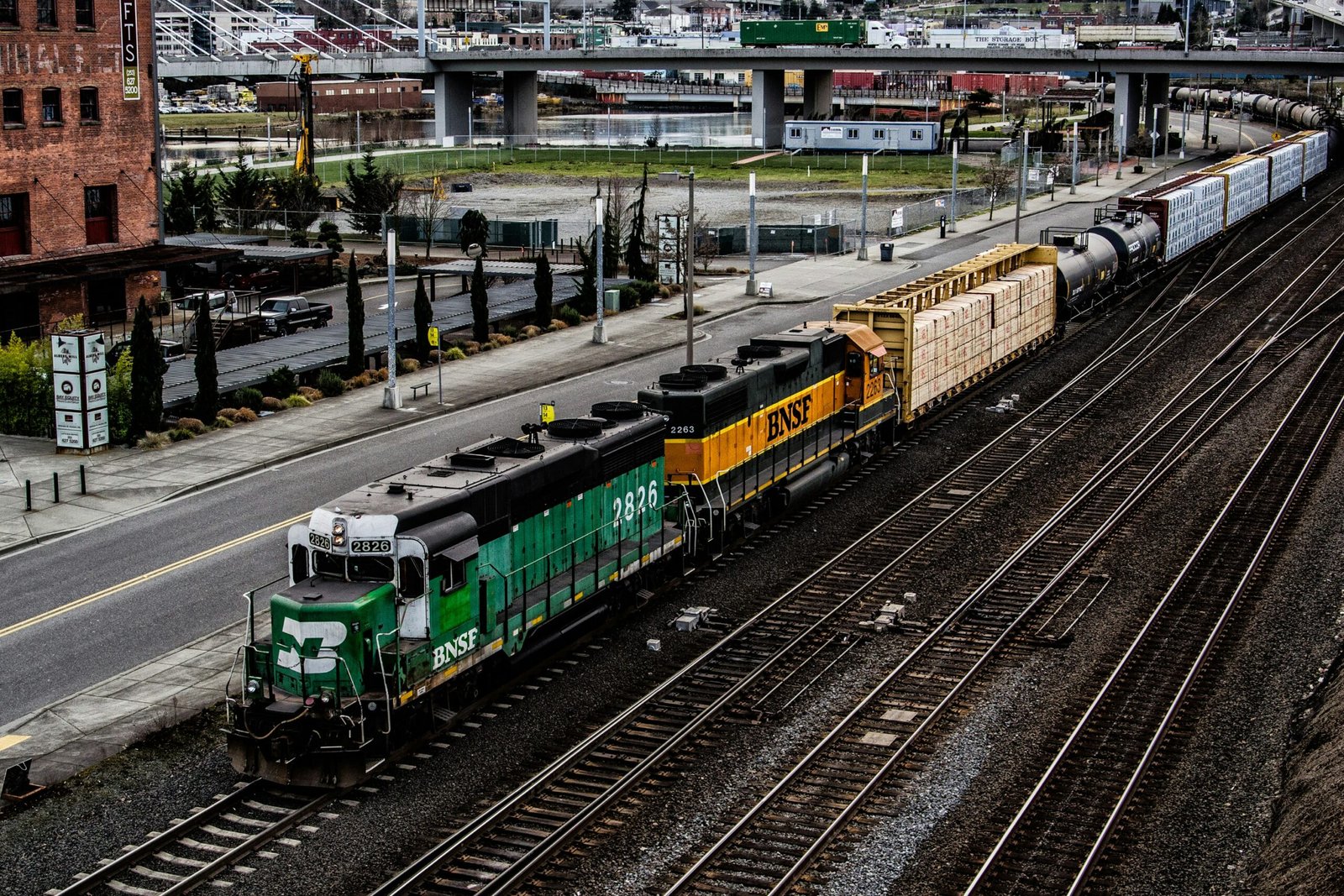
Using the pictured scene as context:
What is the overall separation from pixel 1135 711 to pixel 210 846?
611 inches

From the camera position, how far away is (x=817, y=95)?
18500 cm

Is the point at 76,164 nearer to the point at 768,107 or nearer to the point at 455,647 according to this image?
the point at 455,647


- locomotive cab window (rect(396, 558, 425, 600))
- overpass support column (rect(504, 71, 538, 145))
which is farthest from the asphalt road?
overpass support column (rect(504, 71, 538, 145))

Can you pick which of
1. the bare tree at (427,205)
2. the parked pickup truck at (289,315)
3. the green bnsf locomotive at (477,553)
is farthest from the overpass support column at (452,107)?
the green bnsf locomotive at (477,553)

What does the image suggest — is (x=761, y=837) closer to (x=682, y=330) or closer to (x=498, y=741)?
(x=498, y=741)

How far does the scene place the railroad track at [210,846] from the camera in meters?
20.9

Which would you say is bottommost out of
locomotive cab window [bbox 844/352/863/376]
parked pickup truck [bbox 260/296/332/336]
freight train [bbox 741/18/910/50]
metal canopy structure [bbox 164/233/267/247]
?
parked pickup truck [bbox 260/296/332/336]

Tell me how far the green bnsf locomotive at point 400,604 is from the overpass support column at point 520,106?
6029 inches

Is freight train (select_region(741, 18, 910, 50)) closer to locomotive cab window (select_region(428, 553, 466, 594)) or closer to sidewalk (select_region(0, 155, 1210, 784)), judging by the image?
sidewalk (select_region(0, 155, 1210, 784))

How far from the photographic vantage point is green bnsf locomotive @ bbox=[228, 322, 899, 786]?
23406mm

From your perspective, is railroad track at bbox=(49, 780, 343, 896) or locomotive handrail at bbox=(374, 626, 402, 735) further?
locomotive handrail at bbox=(374, 626, 402, 735)

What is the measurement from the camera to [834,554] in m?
36.5

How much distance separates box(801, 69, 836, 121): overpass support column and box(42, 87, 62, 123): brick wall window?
426ft

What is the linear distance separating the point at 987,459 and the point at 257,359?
26.0m
